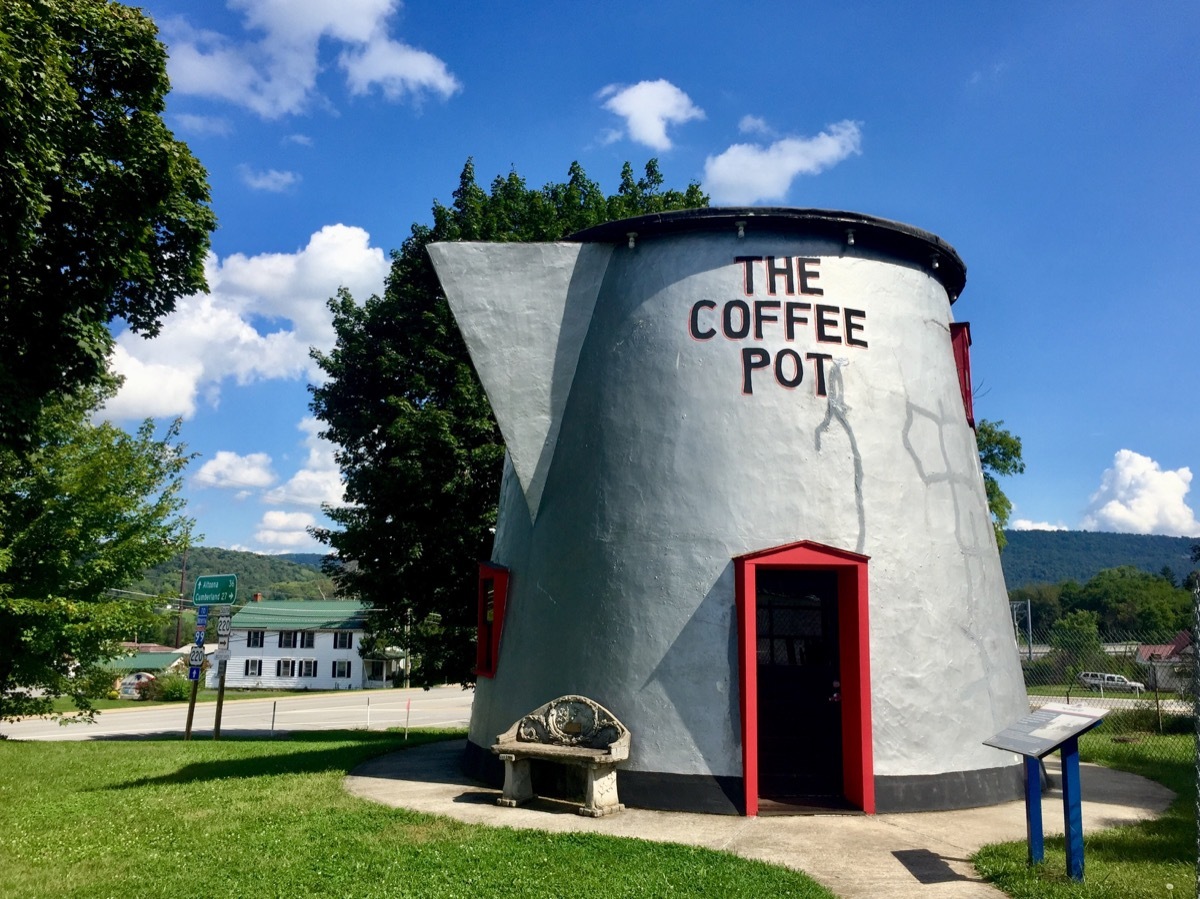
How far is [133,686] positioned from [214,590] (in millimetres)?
32961


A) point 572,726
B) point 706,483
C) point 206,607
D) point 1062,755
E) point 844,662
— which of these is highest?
point 706,483

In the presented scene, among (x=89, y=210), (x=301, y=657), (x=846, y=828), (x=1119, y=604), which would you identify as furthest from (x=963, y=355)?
(x=1119, y=604)

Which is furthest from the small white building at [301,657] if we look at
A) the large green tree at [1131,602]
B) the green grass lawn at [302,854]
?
the large green tree at [1131,602]

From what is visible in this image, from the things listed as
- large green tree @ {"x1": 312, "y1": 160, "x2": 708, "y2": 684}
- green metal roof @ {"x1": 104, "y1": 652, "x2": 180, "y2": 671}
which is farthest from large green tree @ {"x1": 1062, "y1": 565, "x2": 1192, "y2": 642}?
green metal roof @ {"x1": 104, "y1": 652, "x2": 180, "y2": 671}

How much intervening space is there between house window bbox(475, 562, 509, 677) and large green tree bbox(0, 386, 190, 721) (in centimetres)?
840

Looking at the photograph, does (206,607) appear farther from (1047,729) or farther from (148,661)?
(148,661)

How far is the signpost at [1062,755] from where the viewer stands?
612 cm

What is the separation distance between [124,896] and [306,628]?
2042 inches

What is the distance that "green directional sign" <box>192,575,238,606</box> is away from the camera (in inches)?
711

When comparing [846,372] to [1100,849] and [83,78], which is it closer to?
[1100,849]

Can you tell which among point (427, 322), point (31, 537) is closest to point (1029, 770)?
point (427, 322)

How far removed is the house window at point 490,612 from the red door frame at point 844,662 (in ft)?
11.0

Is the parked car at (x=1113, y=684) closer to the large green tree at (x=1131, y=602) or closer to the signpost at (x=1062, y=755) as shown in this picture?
the large green tree at (x=1131, y=602)

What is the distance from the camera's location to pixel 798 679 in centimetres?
995
